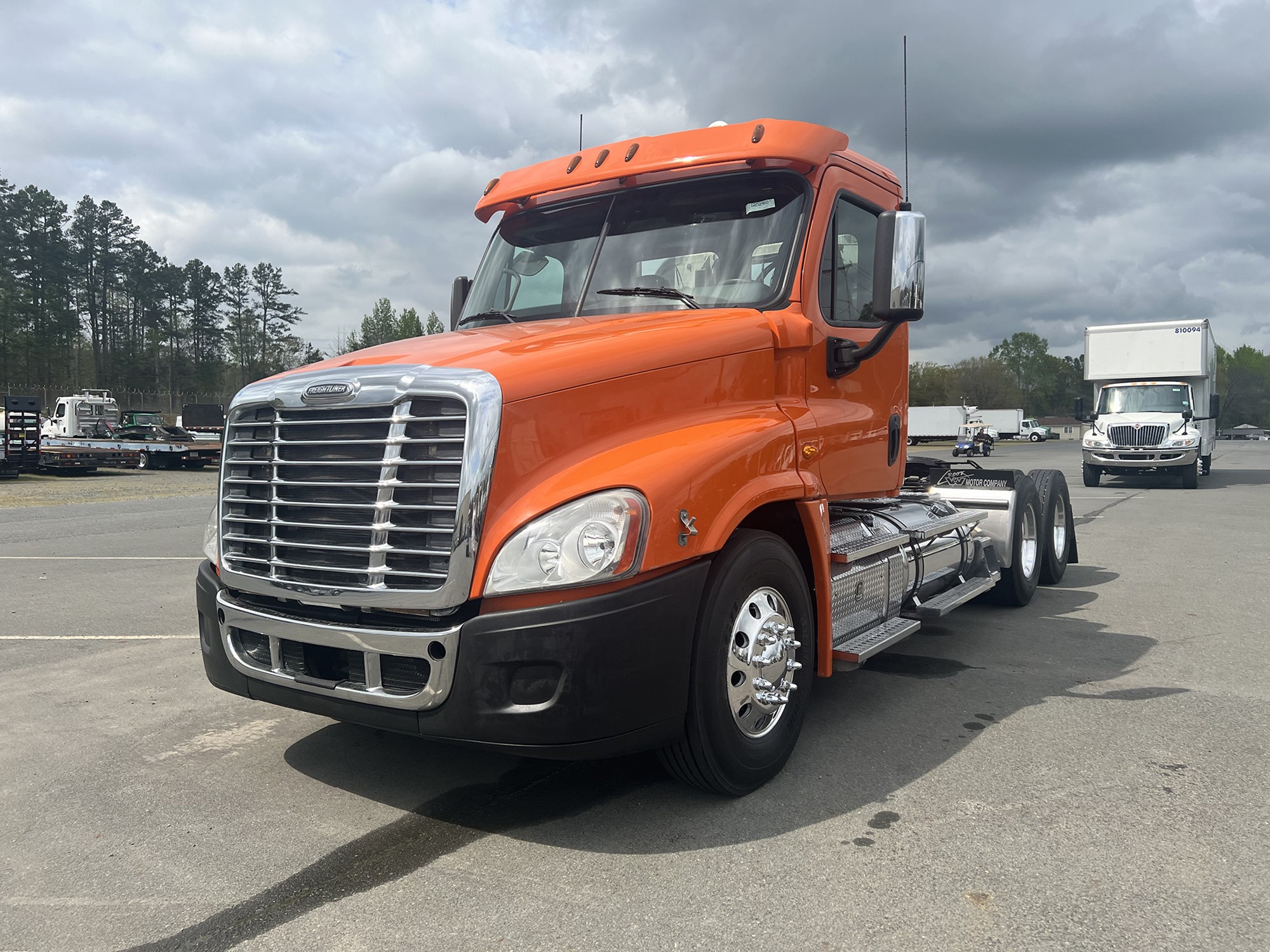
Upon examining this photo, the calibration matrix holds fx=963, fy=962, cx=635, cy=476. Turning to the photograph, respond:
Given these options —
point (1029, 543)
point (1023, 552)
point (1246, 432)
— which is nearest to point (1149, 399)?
point (1029, 543)

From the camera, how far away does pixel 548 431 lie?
3.39 m

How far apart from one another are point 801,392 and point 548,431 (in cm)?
148

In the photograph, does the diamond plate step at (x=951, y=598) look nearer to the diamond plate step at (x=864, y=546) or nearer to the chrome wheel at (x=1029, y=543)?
the diamond plate step at (x=864, y=546)

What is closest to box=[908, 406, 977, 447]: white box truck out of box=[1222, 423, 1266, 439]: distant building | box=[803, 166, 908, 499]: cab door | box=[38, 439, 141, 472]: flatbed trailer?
box=[38, 439, 141, 472]: flatbed trailer

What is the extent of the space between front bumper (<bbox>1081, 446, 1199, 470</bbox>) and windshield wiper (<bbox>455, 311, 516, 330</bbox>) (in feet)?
68.1

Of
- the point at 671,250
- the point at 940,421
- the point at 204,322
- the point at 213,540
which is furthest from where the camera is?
the point at 204,322

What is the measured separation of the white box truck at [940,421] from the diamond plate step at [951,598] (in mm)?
62271

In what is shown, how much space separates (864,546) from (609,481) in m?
1.94

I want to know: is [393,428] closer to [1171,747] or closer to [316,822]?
[316,822]

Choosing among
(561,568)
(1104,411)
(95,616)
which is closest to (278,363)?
(1104,411)

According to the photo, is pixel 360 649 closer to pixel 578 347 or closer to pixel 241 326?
pixel 578 347

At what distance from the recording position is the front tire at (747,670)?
136 inches

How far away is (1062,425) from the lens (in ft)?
483

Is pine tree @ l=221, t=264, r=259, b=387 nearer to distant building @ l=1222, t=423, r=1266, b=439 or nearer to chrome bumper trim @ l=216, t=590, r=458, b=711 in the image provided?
chrome bumper trim @ l=216, t=590, r=458, b=711
